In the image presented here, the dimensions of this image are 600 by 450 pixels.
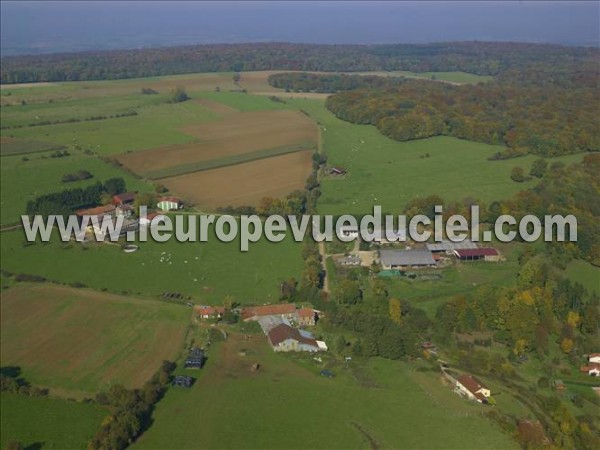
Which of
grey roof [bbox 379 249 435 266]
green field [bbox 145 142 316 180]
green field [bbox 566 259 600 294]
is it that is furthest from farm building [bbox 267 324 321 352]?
green field [bbox 145 142 316 180]

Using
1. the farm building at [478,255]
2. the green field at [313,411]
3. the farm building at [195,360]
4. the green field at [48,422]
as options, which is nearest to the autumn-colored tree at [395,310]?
the green field at [313,411]

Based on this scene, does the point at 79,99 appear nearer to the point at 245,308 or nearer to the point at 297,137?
the point at 297,137

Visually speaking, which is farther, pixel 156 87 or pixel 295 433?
pixel 156 87

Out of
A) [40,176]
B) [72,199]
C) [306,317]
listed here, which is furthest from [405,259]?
[40,176]

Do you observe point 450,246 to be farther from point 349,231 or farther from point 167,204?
point 167,204

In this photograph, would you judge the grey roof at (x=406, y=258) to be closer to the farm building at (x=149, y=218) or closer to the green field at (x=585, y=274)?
the green field at (x=585, y=274)

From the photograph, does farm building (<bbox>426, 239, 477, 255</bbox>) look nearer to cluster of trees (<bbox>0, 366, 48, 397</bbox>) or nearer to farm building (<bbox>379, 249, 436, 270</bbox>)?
farm building (<bbox>379, 249, 436, 270</bbox>)

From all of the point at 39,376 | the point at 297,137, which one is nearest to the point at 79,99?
the point at 297,137
